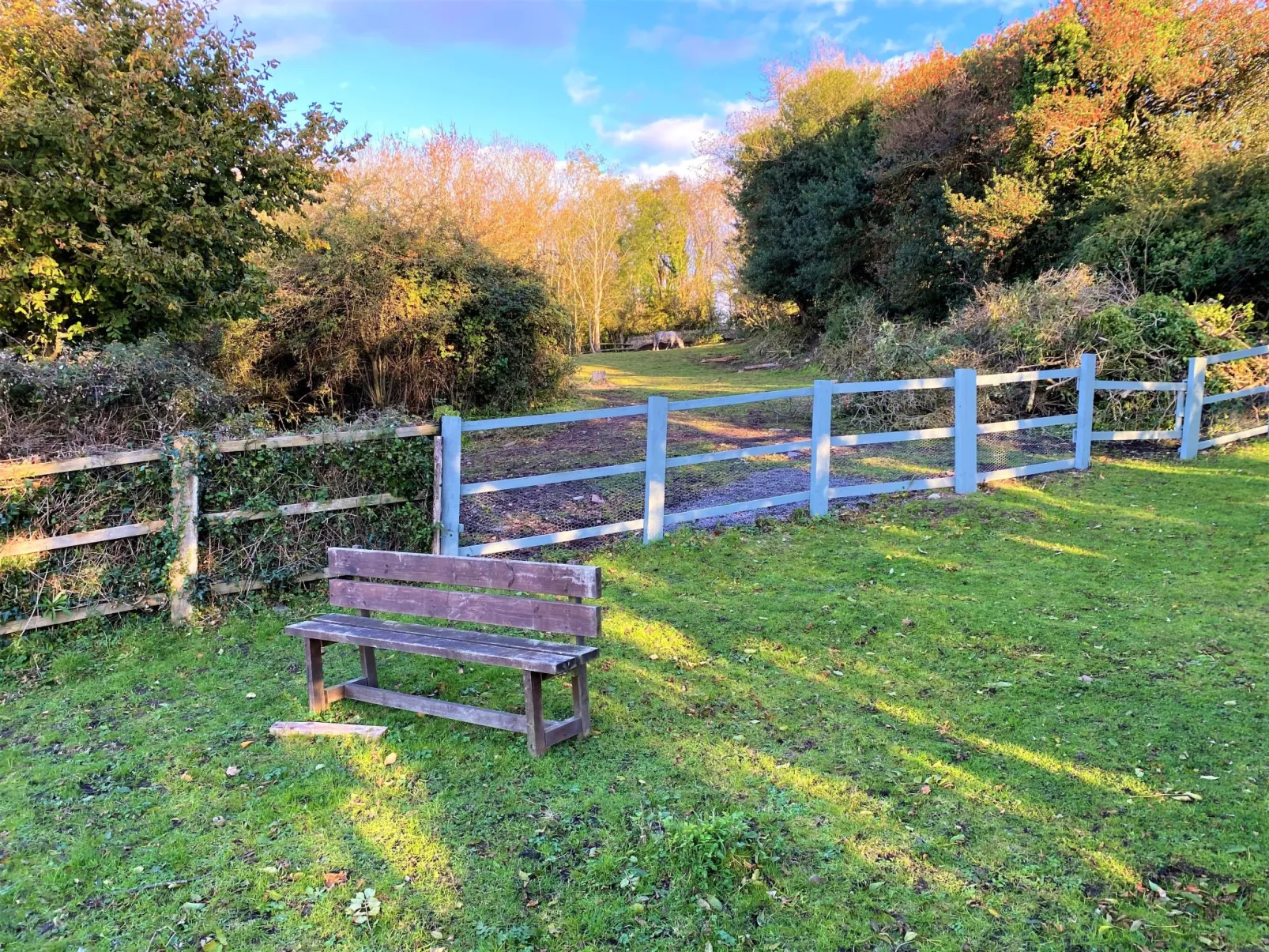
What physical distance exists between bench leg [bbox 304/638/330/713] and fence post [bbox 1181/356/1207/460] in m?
10.7

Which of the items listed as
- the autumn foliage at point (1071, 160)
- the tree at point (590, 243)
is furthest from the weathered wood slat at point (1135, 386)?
the tree at point (590, 243)

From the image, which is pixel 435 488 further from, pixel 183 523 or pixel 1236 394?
pixel 1236 394

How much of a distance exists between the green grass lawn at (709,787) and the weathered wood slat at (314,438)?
1190 millimetres

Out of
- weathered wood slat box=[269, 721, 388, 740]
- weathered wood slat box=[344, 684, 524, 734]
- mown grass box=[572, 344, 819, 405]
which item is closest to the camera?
weathered wood slat box=[344, 684, 524, 734]

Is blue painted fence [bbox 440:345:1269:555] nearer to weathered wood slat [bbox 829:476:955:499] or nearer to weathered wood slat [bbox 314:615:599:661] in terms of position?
weathered wood slat [bbox 829:476:955:499]

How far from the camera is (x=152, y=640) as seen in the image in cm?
499

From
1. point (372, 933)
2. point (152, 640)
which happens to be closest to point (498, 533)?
point (152, 640)

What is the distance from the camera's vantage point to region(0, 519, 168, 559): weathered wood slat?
4.71 metres

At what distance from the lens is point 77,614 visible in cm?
496

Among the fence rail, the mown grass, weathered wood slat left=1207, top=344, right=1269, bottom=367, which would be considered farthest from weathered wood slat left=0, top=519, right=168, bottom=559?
the mown grass

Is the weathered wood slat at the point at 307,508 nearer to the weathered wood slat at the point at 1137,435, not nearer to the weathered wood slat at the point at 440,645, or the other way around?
the weathered wood slat at the point at 440,645

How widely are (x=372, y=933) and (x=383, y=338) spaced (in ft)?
42.1

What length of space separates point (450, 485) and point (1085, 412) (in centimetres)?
777

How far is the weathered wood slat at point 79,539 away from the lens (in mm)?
4715
